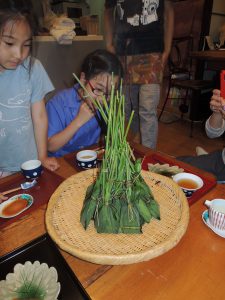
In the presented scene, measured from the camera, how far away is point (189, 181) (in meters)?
0.82

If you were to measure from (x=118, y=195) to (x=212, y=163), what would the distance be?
32.0 inches

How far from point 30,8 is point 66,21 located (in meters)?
1.52

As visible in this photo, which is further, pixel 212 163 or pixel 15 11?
pixel 212 163

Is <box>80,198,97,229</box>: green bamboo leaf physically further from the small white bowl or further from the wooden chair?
the wooden chair

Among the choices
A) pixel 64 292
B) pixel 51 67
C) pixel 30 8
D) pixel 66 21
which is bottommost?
pixel 64 292

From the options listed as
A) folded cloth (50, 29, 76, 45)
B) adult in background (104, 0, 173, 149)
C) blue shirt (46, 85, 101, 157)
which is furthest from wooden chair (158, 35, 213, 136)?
blue shirt (46, 85, 101, 157)

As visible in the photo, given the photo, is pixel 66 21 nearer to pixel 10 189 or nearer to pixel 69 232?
pixel 10 189

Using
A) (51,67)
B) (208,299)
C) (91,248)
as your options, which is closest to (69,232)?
(91,248)

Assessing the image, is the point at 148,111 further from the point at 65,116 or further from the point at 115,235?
the point at 115,235

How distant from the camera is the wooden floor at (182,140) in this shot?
8.61 feet

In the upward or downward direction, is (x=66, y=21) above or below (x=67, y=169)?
above

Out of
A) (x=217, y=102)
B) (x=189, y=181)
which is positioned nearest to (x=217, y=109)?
(x=217, y=102)

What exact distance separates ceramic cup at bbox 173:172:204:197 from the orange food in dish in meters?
0.50

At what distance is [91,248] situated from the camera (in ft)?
1.76
